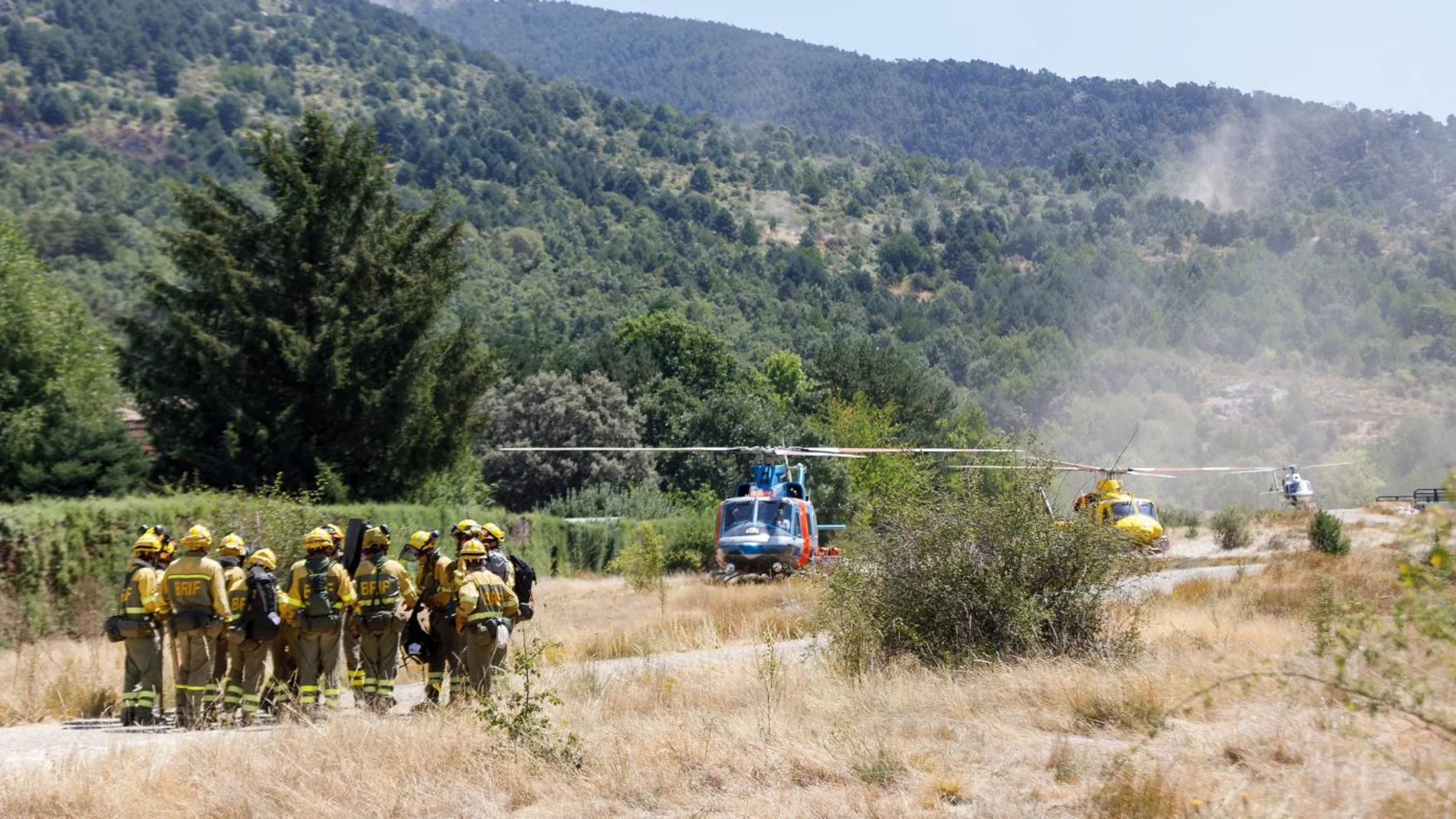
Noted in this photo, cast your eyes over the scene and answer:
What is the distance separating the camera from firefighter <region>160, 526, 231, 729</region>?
13.4 meters

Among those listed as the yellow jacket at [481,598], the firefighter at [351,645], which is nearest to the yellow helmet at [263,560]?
the firefighter at [351,645]

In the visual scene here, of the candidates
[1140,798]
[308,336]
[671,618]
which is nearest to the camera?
[1140,798]

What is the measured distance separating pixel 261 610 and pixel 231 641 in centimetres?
69

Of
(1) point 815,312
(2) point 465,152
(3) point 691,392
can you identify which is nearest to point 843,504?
(3) point 691,392

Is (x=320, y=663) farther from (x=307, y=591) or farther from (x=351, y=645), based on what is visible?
(x=351, y=645)

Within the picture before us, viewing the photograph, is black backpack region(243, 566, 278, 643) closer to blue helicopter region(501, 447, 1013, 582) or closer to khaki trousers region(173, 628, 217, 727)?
khaki trousers region(173, 628, 217, 727)

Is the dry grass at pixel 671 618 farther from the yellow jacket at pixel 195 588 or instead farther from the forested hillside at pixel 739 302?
the forested hillside at pixel 739 302

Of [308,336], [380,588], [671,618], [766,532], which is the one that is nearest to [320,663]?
[380,588]

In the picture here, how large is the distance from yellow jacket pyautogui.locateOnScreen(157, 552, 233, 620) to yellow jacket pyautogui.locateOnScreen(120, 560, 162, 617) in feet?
0.93

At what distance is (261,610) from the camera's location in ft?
44.2

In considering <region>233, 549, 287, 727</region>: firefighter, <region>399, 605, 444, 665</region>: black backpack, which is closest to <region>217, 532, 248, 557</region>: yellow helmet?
<region>233, 549, 287, 727</region>: firefighter

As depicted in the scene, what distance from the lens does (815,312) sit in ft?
522

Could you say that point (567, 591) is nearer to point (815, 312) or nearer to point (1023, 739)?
point (1023, 739)

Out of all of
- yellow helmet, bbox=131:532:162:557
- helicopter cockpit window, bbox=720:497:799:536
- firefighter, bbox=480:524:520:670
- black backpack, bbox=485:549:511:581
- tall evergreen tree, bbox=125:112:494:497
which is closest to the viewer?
firefighter, bbox=480:524:520:670
